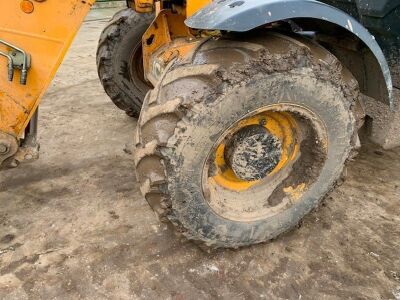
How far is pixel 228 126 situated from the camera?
2.04m

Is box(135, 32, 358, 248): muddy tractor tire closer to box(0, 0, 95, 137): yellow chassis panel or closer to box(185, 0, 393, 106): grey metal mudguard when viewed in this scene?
box(185, 0, 393, 106): grey metal mudguard

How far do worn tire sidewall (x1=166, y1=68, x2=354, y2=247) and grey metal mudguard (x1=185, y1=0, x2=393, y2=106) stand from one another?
259 millimetres

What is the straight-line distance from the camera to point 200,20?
6.66 feet

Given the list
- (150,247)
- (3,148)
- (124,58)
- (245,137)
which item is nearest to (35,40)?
(3,148)

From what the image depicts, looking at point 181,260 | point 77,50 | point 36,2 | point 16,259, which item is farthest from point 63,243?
point 77,50

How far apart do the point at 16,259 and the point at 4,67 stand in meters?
1.09

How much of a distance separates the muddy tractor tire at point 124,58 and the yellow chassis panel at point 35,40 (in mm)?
1512

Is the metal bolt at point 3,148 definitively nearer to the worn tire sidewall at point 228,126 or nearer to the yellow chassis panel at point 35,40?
the yellow chassis panel at point 35,40

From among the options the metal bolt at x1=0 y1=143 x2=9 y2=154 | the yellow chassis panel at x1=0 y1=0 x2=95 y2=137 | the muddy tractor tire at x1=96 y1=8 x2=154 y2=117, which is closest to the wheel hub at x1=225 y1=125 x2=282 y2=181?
the yellow chassis panel at x1=0 y1=0 x2=95 y2=137

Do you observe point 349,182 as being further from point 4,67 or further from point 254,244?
point 4,67

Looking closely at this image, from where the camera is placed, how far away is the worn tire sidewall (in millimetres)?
1983

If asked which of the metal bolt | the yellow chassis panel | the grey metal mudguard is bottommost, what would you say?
the metal bolt

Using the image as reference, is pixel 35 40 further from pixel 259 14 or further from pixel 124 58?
pixel 124 58

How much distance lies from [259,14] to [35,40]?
45.6 inches
